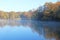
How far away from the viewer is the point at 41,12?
18172 mm

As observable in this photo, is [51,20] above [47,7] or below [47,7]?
below

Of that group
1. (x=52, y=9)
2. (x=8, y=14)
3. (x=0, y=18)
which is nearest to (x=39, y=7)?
(x=52, y=9)

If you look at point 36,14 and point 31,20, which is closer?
point 36,14

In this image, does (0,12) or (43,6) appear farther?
(0,12)

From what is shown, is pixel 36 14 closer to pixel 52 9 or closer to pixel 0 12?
pixel 52 9

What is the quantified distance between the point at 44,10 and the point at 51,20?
1.56 metres

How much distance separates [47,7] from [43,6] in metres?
0.64

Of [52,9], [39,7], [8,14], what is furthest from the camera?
[8,14]

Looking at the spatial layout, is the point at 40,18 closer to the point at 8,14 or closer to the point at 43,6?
the point at 43,6

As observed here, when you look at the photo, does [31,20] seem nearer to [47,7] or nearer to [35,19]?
[35,19]

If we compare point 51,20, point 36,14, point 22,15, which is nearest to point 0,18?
point 22,15

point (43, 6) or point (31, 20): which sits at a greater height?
point (43, 6)

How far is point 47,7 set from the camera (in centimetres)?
1853

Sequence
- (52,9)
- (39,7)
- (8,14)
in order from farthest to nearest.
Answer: (8,14), (39,7), (52,9)
